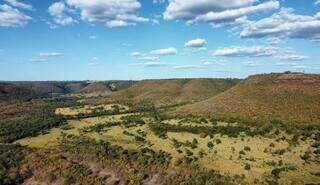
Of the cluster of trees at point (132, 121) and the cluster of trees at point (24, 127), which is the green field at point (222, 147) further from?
the cluster of trees at point (24, 127)

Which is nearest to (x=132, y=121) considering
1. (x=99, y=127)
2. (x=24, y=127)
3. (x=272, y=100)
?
(x=99, y=127)

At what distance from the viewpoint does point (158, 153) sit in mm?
71375

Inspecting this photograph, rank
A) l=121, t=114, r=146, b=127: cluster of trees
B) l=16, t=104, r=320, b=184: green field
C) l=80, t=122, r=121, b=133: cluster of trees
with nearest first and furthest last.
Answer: l=16, t=104, r=320, b=184: green field, l=80, t=122, r=121, b=133: cluster of trees, l=121, t=114, r=146, b=127: cluster of trees

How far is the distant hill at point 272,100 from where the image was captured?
92062 mm

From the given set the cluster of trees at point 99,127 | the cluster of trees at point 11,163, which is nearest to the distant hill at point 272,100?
the cluster of trees at point 99,127

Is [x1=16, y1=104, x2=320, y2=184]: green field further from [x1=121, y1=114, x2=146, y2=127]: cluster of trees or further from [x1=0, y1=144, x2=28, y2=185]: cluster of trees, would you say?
[x1=0, y1=144, x2=28, y2=185]: cluster of trees

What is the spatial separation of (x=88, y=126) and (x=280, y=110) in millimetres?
46161

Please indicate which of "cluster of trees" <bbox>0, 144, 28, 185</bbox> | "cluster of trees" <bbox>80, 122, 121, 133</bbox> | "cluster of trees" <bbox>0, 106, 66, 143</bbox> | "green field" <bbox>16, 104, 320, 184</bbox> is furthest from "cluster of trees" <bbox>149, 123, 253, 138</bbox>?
"cluster of trees" <bbox>0, 106, 66, 143</bbox>

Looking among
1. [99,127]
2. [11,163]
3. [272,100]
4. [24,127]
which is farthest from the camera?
[24,127]

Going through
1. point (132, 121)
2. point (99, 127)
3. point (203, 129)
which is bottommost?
point (99, 127)

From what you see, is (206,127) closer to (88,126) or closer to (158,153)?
(158,153)

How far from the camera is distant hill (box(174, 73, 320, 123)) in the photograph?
302ft

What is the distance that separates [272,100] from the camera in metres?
102

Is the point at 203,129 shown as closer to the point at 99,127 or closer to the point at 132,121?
the point at 99,127
